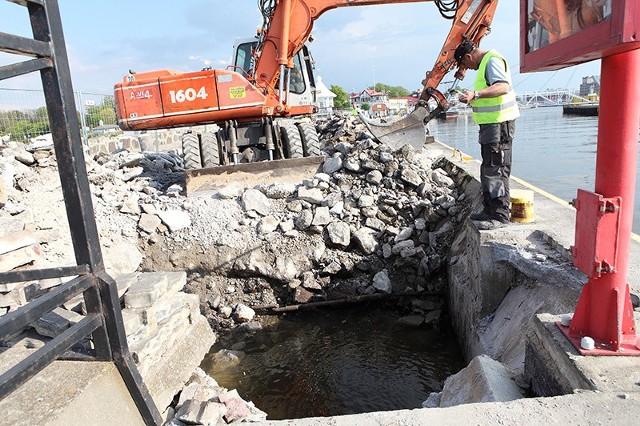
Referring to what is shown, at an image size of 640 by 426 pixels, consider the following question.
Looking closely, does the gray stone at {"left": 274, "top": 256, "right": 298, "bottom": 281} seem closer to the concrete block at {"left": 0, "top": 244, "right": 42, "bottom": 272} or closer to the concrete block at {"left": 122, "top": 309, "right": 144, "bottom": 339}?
the concrete block at {"left": 122, "top": 309, "right": 144, "bottom": 339}

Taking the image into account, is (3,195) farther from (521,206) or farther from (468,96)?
(521,206)

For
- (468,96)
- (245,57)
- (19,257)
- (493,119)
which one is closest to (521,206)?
(493,119)

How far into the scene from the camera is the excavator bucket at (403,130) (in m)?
8.03

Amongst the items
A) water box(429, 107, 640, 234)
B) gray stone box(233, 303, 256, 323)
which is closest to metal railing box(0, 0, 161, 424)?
gray stone box(233, 303, 256, 323)

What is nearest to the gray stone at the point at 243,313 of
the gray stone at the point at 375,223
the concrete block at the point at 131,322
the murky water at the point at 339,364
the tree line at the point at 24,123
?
the murky water at the point at 339,364

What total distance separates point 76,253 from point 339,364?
3.21 m

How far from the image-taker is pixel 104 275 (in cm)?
216

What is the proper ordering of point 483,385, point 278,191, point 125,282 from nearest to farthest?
point 483,385
point 125,282
point 278,191

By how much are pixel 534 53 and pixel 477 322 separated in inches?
105

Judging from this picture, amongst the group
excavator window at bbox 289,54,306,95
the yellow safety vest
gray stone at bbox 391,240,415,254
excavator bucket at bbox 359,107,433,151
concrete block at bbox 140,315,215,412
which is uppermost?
excavator window at bbox 289,54,306,95

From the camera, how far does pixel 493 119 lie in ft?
13.7

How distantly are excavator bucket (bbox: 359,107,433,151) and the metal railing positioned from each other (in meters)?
6.50

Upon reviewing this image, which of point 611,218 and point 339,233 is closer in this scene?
point 611,218

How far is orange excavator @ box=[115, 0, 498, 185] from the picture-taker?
725cm
